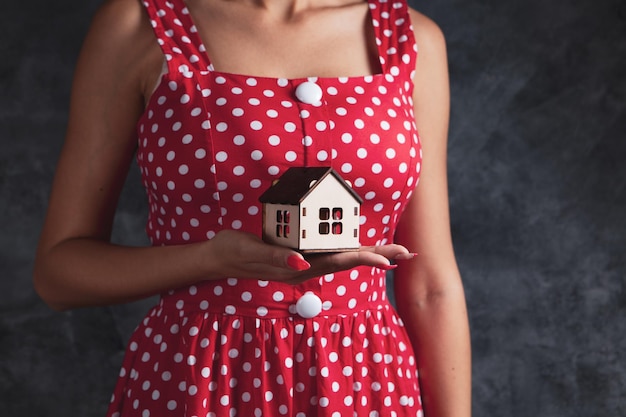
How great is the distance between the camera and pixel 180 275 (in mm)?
1165

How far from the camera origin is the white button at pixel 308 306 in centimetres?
116

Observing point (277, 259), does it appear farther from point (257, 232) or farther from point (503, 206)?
point (503, 206)

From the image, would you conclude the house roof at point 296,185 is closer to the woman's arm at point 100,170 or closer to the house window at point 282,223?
the house window at point 282,223

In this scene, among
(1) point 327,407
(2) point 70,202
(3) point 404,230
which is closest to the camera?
(1) point 327,407

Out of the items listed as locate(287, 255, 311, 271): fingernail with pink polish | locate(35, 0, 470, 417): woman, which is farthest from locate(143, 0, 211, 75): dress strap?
locate(287, 255, 311, 271): fingernail with pink polish

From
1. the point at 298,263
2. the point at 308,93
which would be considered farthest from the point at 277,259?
the point at 308,93

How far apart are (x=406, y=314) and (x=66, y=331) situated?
89 centimetres

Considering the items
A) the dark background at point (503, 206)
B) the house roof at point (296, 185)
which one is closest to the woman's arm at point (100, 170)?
the house roof at point (296, 185)

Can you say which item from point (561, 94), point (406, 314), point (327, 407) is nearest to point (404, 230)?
point (406, 314)

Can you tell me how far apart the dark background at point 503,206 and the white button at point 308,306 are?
831 millimetres

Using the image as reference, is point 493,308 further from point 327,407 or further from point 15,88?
point 15,88

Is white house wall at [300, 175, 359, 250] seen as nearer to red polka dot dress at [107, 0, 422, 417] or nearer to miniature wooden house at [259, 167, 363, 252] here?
miniature wooden house at [259, 167, 363, 252]

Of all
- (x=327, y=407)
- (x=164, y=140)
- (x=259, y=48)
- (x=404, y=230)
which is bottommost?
(x=327, y=407)

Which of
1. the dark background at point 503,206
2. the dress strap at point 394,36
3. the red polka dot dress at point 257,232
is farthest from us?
the dark background at point 503,206
